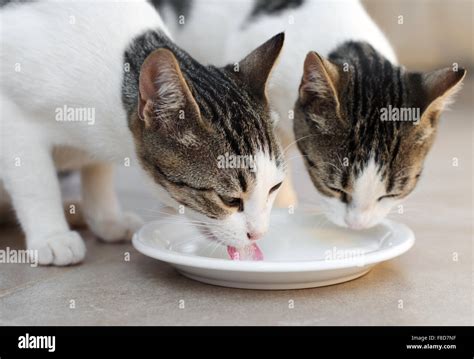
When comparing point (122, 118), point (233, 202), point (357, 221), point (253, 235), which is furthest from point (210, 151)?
point (357, 221)

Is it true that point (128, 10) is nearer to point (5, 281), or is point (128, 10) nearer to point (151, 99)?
point (151, 99)

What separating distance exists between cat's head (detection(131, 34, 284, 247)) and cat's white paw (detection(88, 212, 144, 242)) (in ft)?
2.24

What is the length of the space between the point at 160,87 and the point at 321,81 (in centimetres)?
56

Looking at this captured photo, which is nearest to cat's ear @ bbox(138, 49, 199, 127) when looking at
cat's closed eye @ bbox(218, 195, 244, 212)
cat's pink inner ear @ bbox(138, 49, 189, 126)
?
cat's pink inner ear @ bbox(138, 49, 189, 126)

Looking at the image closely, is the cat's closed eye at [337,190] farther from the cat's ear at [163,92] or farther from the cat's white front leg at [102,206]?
the cat's white front leg at [102,206]

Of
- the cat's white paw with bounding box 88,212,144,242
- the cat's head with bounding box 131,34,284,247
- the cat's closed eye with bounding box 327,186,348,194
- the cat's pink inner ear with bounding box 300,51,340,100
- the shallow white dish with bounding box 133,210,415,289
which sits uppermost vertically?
the cat's pink inner ear with bounding box 300,51,340,100

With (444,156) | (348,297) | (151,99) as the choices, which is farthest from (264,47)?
(444,156)

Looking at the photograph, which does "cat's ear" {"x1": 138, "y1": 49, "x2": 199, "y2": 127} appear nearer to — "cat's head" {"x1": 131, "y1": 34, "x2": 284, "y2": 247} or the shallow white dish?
"cat's head" {"x1": 131, "y1": 34, "x2": 284, "y2": 247}

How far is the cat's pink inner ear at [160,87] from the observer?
5.82 feet

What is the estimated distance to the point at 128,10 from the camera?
2.28 meters

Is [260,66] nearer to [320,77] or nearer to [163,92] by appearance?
[320,77]

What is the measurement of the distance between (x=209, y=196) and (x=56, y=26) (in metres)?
0.79

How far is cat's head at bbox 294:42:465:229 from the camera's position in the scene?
214cm

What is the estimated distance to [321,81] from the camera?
2.16 metres
